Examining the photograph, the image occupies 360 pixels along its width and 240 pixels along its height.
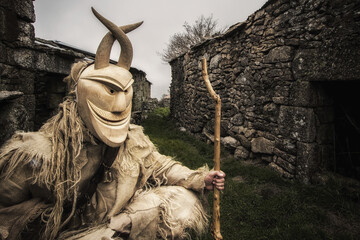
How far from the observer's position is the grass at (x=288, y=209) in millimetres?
2355

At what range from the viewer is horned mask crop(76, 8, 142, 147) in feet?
3.81

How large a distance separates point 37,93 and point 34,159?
9.79 feet

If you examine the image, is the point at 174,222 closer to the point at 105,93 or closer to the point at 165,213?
the point at 165,213

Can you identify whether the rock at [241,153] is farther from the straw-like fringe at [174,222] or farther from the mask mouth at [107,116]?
the mask mouth at [107,116]

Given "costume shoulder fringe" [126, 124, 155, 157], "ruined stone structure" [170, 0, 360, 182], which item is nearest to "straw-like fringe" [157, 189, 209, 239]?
"costume shoulder fringe" [126, 124, 155, 157]

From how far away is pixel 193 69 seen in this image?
7242 millimetres

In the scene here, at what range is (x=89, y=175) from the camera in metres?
1.35

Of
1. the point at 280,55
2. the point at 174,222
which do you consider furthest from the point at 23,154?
the point at 280,55

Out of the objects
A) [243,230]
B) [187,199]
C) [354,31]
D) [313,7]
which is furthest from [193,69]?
[187,199]

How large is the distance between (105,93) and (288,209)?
107 inches

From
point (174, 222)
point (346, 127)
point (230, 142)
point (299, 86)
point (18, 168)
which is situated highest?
point (299, 86)

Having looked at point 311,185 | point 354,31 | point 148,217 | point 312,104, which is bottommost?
point 311,185

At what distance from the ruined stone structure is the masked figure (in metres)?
2.59

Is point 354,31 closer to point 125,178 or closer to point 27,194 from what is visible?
point 125,178
